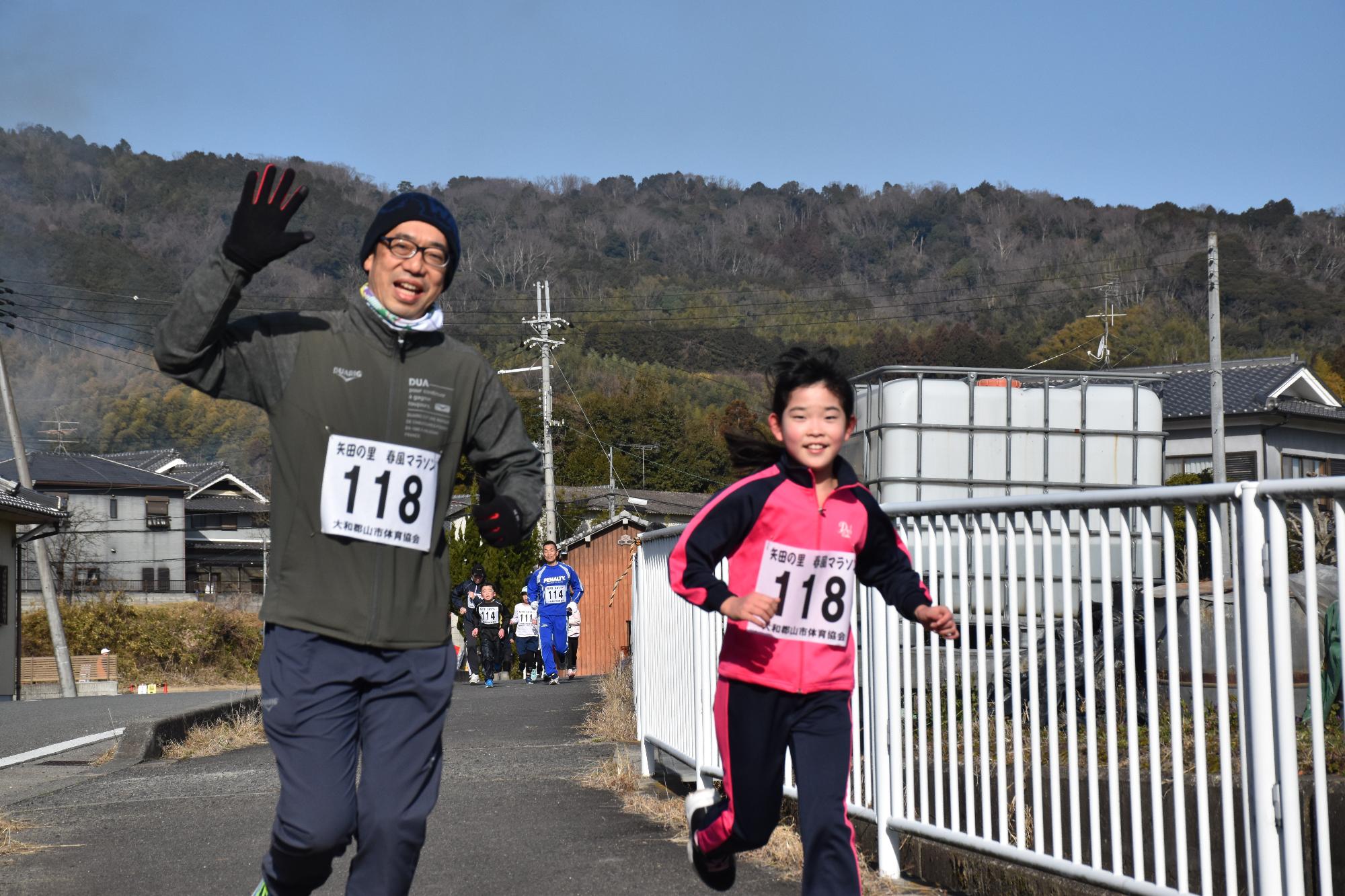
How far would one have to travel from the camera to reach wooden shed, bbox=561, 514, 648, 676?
39.2 m

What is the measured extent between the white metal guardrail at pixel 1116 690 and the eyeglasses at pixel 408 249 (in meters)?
2.15

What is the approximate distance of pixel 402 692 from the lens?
3.66 metres

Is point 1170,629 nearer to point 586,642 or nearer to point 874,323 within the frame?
point 586,642

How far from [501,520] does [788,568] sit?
998 mm

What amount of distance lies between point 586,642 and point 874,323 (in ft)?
245

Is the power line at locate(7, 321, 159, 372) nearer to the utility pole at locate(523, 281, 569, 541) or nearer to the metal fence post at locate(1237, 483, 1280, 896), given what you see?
the utility pole at locate(523, 281, 569, 541)

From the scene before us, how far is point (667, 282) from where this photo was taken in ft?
431

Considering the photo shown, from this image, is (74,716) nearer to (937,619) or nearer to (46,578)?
(46,578)

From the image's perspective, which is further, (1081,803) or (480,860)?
(480,860)

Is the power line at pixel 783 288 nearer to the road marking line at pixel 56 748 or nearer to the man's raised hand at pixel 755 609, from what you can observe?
the road marking line at pixel 56 748

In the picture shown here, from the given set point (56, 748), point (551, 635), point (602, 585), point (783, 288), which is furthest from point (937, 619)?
point (783, 288)

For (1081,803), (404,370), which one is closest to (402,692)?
(404,370)

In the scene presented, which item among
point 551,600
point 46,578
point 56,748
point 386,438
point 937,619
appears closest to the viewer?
point 386,438

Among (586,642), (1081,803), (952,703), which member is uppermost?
(952,703)
